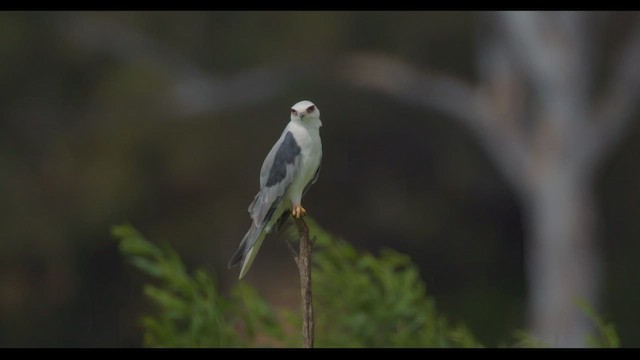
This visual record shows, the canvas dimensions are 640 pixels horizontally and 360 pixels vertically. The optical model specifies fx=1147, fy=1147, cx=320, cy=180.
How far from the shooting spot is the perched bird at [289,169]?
2039mm

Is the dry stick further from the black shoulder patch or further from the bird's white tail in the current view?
the black shoulder patch

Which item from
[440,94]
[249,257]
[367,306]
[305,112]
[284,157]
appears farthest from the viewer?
[440,94]

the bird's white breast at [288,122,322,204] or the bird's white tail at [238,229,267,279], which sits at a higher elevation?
the bird's white breast at [288,122,322,204]

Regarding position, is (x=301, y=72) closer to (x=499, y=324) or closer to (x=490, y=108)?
(x=490, y=108)

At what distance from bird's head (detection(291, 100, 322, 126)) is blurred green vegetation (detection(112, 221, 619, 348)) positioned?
679 mm

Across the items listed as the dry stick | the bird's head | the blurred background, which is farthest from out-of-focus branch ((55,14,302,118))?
the dry stick

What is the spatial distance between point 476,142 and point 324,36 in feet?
7.06

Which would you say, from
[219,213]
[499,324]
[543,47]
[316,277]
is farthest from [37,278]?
[316,277]

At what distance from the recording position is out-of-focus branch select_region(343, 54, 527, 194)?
11586 millimetres

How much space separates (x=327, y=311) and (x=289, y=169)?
3.80 feet

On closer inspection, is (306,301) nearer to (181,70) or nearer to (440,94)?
(440,94)

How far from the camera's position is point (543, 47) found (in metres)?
11.4

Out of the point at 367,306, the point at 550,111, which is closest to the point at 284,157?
the point at 367,306

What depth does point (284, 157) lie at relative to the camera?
7.00 feet
